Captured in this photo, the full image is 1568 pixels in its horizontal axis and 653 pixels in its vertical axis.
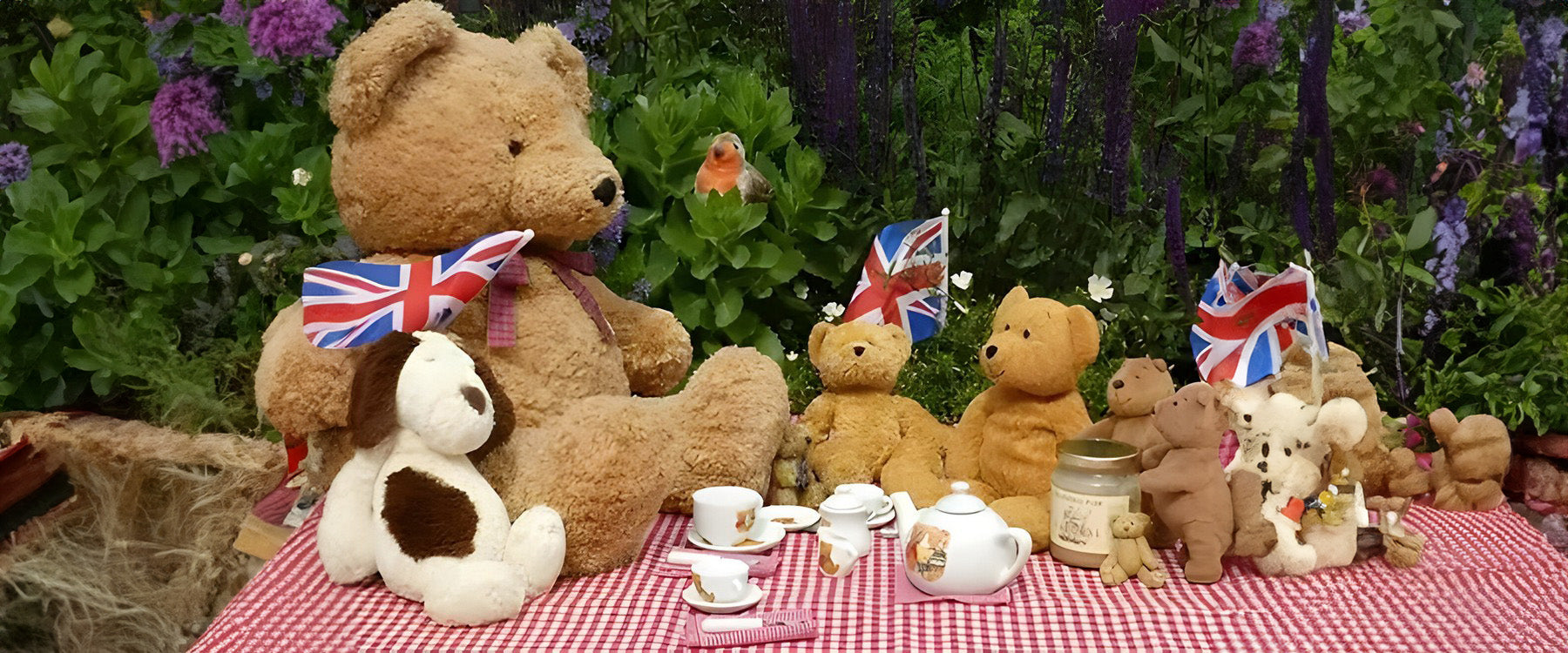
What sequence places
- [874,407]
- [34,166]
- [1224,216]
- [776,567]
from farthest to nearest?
[1224,216] → [34,166] → [874,407] → [776,567]

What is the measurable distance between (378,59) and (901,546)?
1.08 m

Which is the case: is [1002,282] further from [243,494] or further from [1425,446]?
[243,494]

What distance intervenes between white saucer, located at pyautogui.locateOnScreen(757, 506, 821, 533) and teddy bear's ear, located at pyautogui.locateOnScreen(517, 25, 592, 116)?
0.77m

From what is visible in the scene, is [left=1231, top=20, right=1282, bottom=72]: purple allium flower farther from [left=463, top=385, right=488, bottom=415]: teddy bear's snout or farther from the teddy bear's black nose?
[left=463, top=385, right=488, bottom=415]: teddy bear's snout

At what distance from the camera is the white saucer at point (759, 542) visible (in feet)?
5.88

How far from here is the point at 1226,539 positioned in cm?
166

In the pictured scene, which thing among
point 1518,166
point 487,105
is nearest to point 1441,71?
point 1518,166

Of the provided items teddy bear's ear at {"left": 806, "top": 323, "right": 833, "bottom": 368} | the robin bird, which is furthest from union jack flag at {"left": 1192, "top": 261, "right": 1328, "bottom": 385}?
the robin bird

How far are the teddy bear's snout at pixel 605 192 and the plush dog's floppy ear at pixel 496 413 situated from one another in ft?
1.02

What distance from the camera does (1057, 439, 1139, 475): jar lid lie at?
1.65m

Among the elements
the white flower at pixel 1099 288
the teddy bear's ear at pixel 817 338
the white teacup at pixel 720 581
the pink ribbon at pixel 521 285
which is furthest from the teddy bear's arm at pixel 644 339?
the white flower at pixel 1099 288

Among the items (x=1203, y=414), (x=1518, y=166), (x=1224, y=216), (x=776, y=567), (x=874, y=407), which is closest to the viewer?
(x=1203, y=414)

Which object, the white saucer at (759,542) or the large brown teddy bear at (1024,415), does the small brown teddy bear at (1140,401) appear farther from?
the white saucer at (759,542)

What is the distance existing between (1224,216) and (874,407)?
40.1 inches
